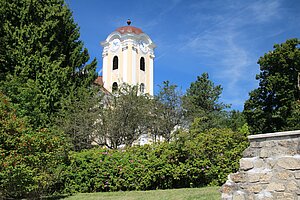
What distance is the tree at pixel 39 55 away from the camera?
16.0 meters

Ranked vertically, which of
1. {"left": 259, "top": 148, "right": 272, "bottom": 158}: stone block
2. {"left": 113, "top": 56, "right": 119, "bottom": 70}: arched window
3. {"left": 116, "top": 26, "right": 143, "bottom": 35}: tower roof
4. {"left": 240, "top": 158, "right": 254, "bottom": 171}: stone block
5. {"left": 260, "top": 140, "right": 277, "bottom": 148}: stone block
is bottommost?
{"left": 240, "top": 158, "right": 254, "bottom": 171}: stone block

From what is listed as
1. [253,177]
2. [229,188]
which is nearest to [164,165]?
[229,188]

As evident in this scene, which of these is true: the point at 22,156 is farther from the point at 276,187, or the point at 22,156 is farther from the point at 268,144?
the point at 276,187

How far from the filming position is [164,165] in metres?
10.5

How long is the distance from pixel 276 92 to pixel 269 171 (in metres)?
22.3

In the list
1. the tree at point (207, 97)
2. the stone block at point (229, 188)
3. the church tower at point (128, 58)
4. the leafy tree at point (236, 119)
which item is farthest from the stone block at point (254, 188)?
the church tower at point (128, 58)

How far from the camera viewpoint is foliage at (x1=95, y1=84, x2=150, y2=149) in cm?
1775

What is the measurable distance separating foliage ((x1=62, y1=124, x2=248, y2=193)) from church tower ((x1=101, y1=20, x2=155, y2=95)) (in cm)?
2887

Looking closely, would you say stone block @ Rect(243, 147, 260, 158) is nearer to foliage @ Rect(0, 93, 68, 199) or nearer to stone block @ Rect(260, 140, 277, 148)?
stone block @ Rect(260, 140, 277, 148)

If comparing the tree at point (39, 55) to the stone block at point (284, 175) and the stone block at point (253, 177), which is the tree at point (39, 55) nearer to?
the stone block at point (253, 177)

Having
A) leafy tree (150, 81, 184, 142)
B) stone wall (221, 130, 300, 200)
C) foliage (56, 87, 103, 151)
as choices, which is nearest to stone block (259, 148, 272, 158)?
stone wall (221, 130, 300, 200)

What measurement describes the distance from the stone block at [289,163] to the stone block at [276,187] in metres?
0.30

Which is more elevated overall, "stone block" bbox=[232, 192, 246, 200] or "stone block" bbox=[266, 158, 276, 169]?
"stone block" bbox=[266, 158, 276, 169]

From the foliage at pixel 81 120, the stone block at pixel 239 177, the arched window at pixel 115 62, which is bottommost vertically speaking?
the stone block at pixel 239 177
